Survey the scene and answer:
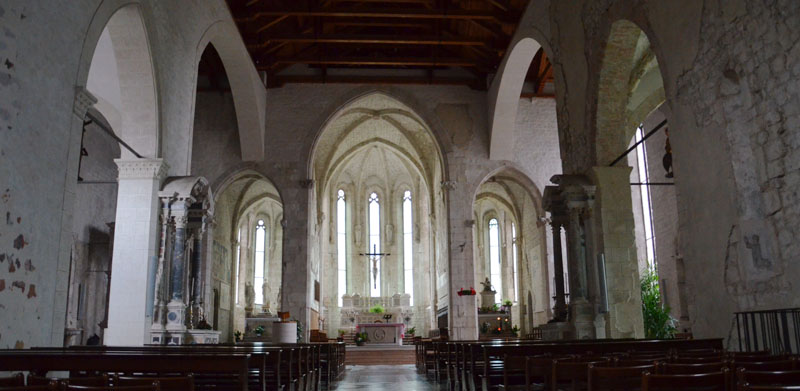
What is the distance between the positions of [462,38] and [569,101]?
564cm

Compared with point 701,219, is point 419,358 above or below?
below

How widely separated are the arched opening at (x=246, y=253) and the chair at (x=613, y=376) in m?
Answer: 15.2

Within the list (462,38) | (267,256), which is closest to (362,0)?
(462,38)

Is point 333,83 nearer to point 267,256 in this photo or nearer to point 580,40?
point 580,40

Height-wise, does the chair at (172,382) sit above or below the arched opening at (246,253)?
below

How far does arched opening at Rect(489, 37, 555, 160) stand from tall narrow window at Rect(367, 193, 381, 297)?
9.94m

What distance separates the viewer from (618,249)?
9211 millimetres

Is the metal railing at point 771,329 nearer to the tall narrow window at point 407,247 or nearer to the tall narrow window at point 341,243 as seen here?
the tall narrow window at point 407,247

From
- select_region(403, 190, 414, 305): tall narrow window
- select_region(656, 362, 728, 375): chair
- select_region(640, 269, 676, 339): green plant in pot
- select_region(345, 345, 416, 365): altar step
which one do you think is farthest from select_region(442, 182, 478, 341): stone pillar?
select_region(656, 362, 728, 375): chair

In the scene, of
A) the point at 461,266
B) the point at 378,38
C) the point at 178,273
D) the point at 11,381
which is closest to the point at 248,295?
the point at 461,266

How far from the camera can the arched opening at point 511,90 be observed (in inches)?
614

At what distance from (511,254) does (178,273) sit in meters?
17.4

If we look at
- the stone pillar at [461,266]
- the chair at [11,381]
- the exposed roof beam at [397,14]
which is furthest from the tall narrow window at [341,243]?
the chair at [11,381]

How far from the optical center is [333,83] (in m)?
17.7
